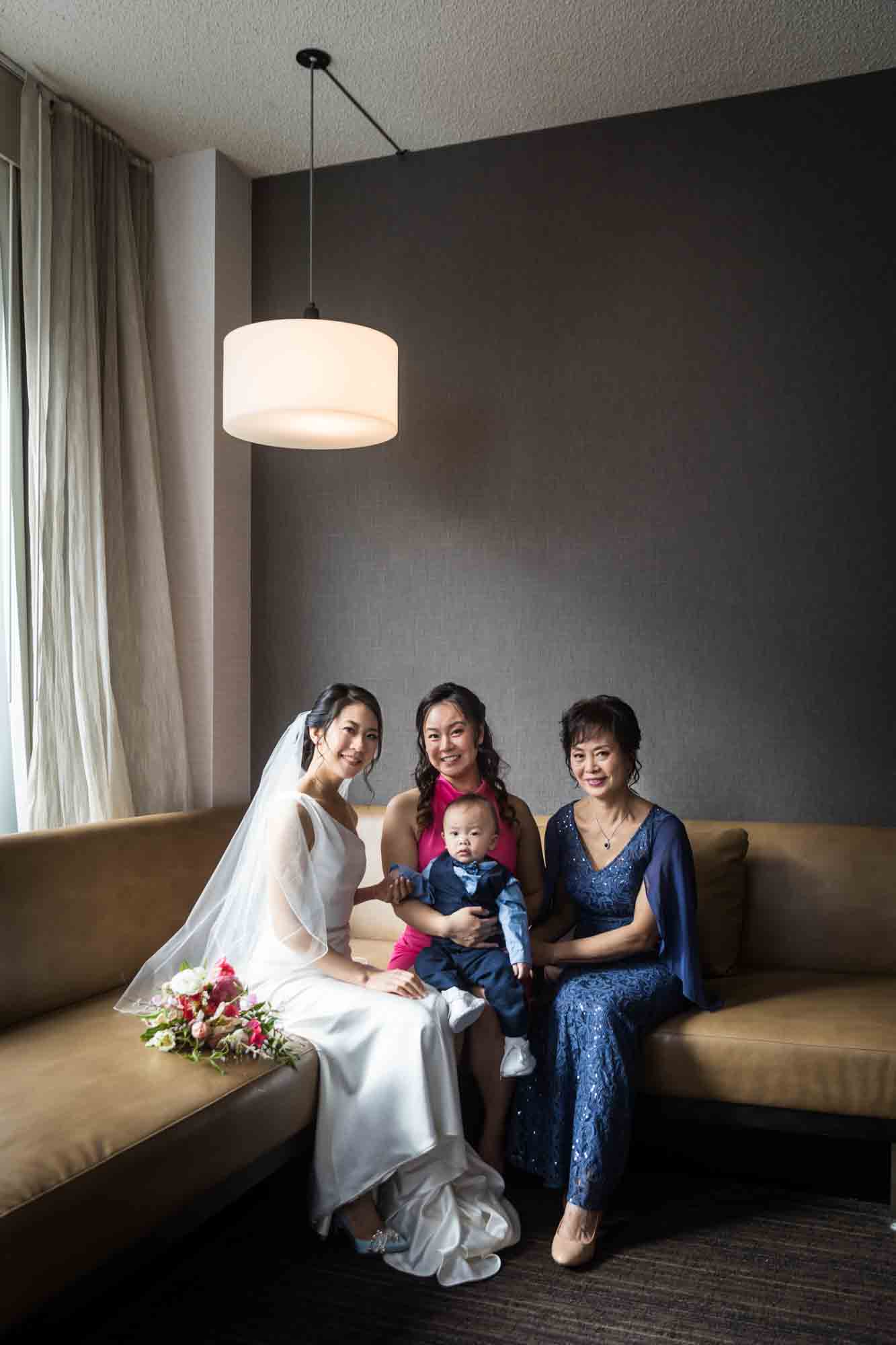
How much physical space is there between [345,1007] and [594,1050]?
0.59 meters

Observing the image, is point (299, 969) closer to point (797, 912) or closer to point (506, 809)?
point (506, 809)

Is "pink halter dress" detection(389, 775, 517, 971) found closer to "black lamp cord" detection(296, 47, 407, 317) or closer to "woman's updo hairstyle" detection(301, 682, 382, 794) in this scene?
"woman's updo hairstyle" detection(301, 682, 382, 794)

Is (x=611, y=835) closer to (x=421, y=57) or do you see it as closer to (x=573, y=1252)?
(x=573, y=1252)

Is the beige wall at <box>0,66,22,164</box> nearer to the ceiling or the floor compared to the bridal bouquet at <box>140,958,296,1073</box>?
nearer to the ceiling

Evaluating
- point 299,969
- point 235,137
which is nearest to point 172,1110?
point 299,969

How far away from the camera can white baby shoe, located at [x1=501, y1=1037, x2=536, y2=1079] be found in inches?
106

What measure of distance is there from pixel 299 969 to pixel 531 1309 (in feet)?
3.07

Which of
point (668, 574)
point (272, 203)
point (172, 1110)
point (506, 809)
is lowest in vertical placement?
point (172, 1110)

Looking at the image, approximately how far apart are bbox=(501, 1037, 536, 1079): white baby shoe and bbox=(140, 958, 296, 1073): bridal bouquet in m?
0.52

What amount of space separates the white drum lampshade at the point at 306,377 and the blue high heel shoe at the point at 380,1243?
1.99 metres

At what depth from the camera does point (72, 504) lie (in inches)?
136

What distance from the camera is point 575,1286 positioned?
7.87 ft

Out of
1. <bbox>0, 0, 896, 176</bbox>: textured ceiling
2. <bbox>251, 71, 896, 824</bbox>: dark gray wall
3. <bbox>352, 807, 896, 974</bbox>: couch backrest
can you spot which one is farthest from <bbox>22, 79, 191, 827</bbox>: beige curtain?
<bbox>352, 807, 896, 974</bbox>: couch backrest

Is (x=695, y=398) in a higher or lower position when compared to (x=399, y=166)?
lower
